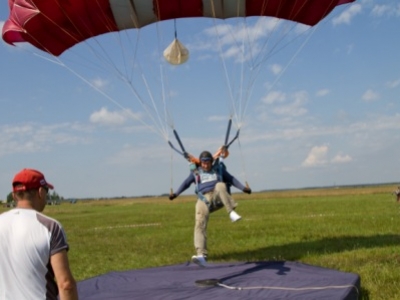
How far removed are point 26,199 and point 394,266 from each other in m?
6.06

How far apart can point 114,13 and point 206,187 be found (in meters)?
3.59

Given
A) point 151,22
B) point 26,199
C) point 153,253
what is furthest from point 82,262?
point 26,199

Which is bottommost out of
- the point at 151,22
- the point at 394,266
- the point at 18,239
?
the point at 394,266

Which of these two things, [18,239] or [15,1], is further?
[15,1]

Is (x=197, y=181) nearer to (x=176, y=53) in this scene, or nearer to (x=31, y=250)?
(x=176, y=53)

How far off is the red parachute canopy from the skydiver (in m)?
2.70

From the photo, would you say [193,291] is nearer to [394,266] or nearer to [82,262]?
[394,266]

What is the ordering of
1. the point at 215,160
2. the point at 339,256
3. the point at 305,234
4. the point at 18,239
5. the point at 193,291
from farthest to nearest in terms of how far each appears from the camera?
1. the point at 305,234
2. the point at 339,256
3. the point at 215,160
4. the point at 193,291
5. the point at 18,239

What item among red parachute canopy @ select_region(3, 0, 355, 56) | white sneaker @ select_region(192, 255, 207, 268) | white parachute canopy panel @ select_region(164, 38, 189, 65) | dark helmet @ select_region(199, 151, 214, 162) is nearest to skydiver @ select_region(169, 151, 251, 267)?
dark helmet @ select_region(199, 151, 214, 162)

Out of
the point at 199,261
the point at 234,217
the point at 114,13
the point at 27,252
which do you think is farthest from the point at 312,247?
the point at 27,252

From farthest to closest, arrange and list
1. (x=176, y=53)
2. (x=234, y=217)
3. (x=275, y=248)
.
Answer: (x=275, y=248) < (x=176, y=53) < (x=234, y=217)

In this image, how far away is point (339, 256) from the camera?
9242 mm

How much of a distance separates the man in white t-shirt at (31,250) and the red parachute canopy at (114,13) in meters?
6.63

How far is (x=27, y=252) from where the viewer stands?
3061 mm
